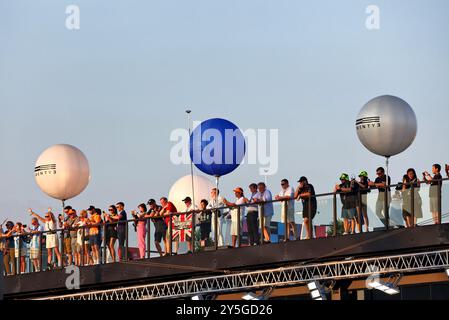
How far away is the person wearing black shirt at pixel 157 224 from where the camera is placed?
38000mm

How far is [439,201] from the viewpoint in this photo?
109 feet

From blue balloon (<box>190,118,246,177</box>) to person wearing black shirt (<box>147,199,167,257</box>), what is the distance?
2085 mm

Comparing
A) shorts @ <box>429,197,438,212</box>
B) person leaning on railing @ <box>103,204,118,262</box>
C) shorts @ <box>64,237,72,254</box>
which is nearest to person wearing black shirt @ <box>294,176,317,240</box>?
shorts @ <box>429,197,438,212</box>

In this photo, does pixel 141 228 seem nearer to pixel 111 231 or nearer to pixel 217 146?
pixel 111 231

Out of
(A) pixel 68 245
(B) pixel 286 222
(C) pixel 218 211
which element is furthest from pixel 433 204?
(A) pixel 68 245

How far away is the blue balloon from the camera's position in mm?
39531

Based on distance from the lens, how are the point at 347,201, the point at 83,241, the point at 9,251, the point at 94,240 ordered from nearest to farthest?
the point at 347,201
the point at 94,240
the point at 83,241
the point at 9,251

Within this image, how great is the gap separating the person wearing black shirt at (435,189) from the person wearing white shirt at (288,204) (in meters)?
3.50

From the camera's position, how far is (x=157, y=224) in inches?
1497

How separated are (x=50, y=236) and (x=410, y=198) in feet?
39.4

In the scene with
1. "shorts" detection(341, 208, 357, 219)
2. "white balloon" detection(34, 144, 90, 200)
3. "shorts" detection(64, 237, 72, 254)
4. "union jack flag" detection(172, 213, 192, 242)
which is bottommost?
"shorts" detection(64, 237, 72, 254)

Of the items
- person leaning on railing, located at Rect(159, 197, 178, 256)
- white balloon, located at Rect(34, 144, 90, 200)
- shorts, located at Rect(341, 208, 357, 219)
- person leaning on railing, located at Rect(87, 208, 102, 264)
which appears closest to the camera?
shorts, located at Rect(341, 208, 357, 219)

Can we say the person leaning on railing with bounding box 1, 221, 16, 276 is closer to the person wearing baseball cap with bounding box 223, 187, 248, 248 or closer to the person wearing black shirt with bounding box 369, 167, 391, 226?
the person wearing baseball cap with bounding box 223, 187, 248, 248
